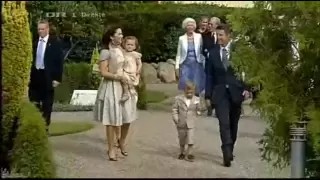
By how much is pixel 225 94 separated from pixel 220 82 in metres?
0.18

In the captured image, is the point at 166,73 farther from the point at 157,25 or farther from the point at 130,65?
the point at 130,65

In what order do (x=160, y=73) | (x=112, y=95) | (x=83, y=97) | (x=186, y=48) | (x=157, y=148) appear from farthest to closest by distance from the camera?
1. (x=160, y=73)
2. (x=83, y=97)
3. (x=186, y=48)
4. (x=157, y=148)
5. (x=112, y=95)

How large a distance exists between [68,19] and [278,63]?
17.2 meters

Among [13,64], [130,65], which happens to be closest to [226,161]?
[130,65]

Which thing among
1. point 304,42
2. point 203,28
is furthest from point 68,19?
point 304,42

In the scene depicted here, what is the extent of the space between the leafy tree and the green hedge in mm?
16323

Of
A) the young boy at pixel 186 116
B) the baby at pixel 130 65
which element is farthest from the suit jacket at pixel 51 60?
the young boy at pixel 186 116

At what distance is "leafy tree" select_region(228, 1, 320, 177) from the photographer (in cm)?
626

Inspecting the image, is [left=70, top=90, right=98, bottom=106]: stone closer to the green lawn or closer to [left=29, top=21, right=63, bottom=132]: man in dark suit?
the green lawn

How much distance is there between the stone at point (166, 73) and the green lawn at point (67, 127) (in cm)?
943

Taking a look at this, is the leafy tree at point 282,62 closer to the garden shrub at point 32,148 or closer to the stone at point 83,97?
the garden shrub at point 32,148

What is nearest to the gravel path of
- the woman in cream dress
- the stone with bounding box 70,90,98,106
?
the woman in cream dress

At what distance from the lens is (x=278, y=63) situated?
6402 millimetres

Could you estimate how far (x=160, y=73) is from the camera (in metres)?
22.6
